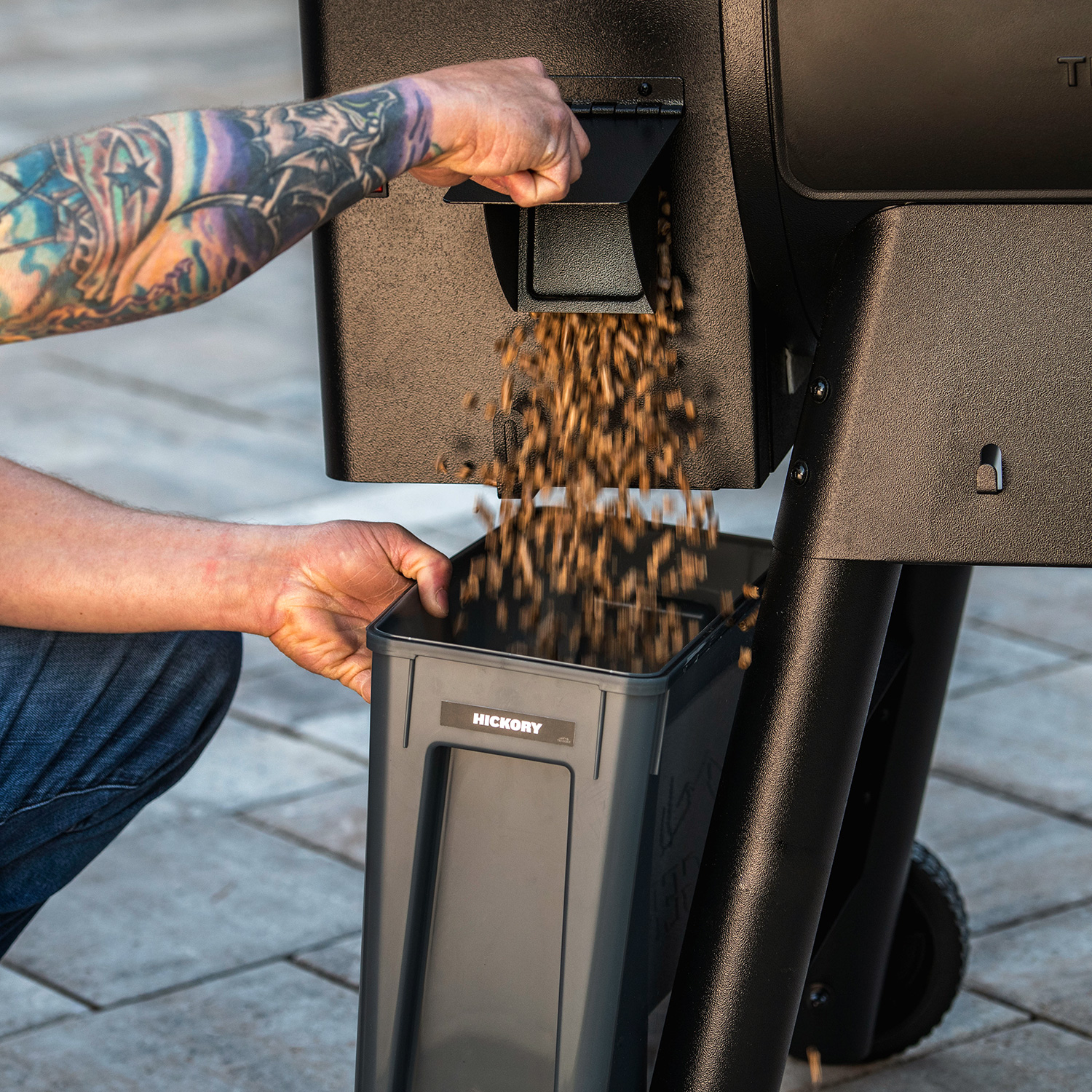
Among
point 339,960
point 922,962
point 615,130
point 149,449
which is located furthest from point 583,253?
point 149,449

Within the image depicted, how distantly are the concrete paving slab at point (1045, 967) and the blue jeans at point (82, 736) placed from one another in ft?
3.37

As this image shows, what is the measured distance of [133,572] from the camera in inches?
58.9

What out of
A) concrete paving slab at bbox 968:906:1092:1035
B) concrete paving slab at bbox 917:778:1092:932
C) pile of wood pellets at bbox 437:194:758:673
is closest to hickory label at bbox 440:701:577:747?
pile of wood pellets at bbox 437:194:758:673

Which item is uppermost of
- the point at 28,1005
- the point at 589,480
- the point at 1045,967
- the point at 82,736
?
the point at 589,480

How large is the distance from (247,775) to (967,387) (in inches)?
63.7

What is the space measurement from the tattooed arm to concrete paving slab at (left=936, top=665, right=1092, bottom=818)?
5.19 ft

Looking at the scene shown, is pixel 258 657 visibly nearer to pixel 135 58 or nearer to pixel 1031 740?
pixel 1031 740

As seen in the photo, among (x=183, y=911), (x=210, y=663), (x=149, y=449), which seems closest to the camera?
(x=210, y=663)

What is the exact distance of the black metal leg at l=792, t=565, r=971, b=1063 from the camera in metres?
1.65

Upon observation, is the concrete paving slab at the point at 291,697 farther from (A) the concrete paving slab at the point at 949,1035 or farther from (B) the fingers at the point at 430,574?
→ (B) the fingers at the point at 430,574

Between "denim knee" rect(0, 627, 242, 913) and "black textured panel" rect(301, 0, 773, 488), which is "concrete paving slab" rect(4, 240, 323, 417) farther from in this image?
"black textured panel" rect(301, 0, 773, 488)

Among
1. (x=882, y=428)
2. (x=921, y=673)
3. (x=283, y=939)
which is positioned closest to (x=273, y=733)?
(x=283, y=939)

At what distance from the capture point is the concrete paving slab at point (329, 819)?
226cm

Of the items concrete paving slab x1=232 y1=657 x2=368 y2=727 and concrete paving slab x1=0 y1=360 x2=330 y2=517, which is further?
concrete paving slab x1=0 y1=360 x2=330 y2=517
